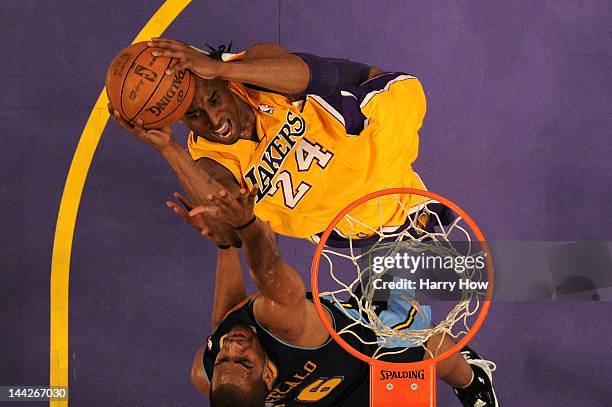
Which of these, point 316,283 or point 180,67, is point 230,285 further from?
point 180,67

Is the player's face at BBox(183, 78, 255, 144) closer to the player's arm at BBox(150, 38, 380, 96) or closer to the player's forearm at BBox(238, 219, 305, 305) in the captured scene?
the player's arm at BBox(150, 38, 380, 96)

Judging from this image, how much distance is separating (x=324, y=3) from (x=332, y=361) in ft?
7.50

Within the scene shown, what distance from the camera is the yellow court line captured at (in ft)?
17.6

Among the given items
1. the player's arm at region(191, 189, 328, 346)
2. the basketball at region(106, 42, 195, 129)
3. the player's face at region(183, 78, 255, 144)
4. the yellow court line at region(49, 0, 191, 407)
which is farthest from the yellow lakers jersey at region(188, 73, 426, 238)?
the yellow court line at region(49, 0, 191, 407)

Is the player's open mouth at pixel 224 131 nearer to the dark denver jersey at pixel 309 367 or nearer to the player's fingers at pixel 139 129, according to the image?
the player's fingers at pixel 139 129

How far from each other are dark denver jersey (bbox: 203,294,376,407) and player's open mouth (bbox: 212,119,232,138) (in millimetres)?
851

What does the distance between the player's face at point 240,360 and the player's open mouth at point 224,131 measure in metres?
0.97

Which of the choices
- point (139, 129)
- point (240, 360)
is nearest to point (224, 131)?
point (139, 129)

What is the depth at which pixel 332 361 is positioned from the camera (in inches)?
173

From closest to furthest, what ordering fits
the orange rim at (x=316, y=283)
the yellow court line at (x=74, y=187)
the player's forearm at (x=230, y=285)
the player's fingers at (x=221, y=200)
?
the player's fingers at (x=221, y=200), the orange rim at (x=316, y=283), the player's forearm at (x=230, y=285), the yellow court line at (x=74, y=187)

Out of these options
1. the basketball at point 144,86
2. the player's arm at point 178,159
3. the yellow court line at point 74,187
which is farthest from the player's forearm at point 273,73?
the yellow court line at point 74,187

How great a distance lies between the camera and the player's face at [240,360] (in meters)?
4.06

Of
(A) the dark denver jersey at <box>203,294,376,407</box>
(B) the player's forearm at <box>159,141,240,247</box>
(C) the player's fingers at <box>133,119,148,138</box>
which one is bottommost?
(A) the dark denver jersey at <box>203,294,376,407</box>

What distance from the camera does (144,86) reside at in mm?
3740
